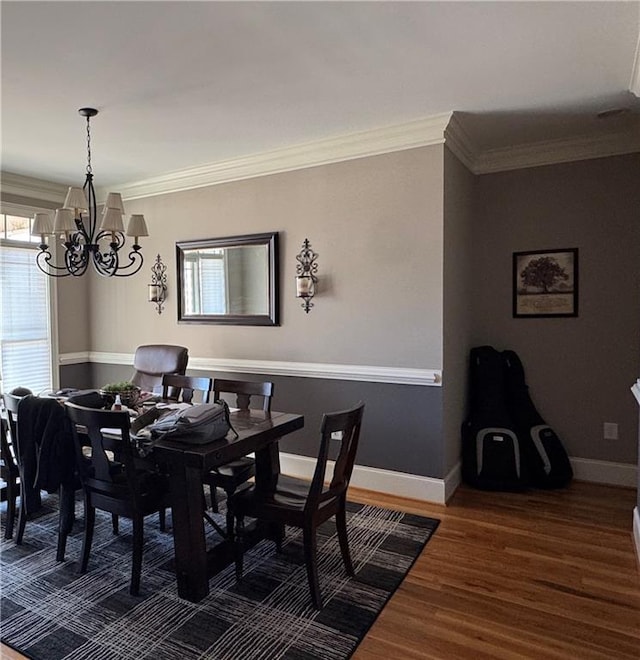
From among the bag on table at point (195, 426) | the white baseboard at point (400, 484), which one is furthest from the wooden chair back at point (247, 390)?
the white baseboard at point (400, 484)

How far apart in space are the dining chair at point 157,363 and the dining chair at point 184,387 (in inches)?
12.6

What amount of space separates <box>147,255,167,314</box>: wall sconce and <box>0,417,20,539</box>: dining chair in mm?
1966

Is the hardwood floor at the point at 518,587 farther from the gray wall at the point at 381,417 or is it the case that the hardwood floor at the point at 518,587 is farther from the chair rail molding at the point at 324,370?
the chair rail molding at the point at 324,370

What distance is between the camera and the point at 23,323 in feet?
15.3

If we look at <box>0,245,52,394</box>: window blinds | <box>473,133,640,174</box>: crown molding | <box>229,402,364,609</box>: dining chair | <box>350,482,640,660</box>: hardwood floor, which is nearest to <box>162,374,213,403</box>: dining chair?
<box>229,402,364,609</box>: dining chair

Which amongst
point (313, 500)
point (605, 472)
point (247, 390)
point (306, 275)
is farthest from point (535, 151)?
point (313, 500)

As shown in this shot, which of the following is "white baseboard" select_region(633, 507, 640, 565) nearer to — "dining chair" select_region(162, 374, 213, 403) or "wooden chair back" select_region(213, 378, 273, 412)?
"wooden chair back" select_region(213, 378, 273, 412)

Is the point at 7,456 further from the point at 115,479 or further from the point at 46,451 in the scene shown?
the point at 115,479

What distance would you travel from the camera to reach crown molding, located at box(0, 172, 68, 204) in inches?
174

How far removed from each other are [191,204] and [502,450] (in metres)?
3.40

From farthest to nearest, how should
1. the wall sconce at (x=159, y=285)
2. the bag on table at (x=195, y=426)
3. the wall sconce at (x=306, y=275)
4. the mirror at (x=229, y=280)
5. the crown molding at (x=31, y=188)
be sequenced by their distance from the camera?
the wall sconce at (x=159, y=285), the crown molding at (x=31, y=188), the mirror at (x=229, y=280), the wall sconce at (x=306, y=275), the bag on table at (x=195, y=426)

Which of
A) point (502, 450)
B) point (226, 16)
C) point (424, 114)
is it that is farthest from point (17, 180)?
point (502, 450)

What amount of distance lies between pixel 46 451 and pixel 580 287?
Answer: 383 cm

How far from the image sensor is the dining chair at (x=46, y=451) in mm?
2561
